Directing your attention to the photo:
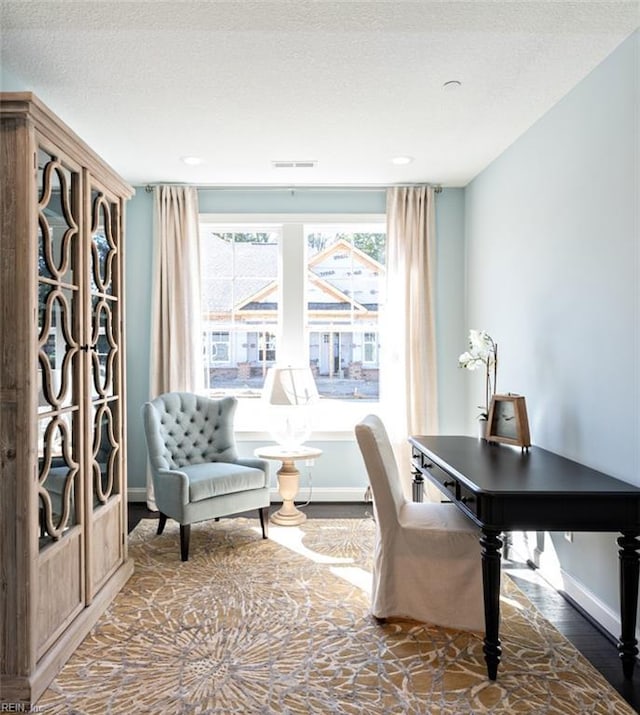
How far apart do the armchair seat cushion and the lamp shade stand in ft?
1.91

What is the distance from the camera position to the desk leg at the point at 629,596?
2.15 metres

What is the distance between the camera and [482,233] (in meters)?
4.30

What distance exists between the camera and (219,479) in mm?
3568

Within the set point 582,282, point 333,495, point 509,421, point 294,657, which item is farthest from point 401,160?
point 294,657

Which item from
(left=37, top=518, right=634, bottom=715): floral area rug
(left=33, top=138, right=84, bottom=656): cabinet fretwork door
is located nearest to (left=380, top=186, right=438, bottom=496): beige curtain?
(left=37, top=518, right=634, bottom=715): floral area rug

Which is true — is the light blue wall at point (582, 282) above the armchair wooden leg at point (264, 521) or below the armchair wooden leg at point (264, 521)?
above

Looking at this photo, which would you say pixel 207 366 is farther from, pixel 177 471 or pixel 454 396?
pixel 454 396

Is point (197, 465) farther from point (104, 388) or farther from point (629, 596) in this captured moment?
point (629, 596)

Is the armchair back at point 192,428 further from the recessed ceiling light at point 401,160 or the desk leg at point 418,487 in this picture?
the recessed ceiling light at point 401,160

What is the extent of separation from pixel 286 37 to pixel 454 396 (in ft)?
10.7

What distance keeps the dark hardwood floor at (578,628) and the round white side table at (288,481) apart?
1.57m

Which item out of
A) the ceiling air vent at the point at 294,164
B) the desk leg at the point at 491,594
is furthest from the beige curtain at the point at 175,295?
the desk leg at the point at 491,594

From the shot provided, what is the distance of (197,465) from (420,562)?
1938 millimetres

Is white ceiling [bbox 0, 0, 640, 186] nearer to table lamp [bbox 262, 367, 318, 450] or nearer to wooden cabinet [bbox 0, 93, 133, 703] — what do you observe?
wooden cabinet [bbox 0, 93, 133, 703]
